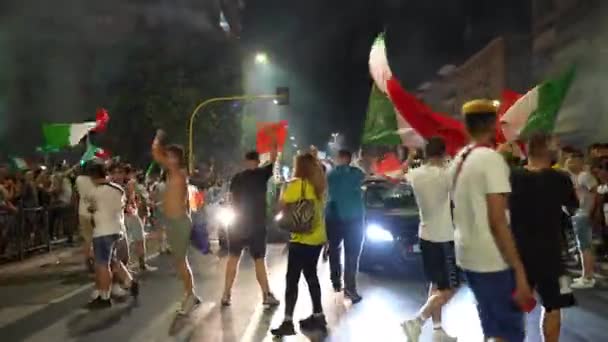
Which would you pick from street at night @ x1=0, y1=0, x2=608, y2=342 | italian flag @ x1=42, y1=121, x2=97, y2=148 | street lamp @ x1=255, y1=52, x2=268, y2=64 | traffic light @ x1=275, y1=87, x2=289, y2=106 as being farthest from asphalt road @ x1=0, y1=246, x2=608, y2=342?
street lamp @ x1=255, y1=52, x2=268, y2=64

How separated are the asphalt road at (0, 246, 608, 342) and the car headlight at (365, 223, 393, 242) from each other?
56 centimetres

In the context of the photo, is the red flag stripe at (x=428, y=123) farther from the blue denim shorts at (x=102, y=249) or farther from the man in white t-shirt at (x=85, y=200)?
the blue denim shorts at (x=102, y=249)

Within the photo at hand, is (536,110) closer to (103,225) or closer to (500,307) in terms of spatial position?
(103,225)

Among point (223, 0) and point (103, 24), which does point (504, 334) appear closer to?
point (103, 24)

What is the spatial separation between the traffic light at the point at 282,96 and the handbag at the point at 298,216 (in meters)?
23.7

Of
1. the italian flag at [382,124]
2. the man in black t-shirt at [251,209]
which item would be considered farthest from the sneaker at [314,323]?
the italian flag at [382,124]

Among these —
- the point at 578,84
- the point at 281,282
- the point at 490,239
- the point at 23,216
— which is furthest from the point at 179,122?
the point at 490,239

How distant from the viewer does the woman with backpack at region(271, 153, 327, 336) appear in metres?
7.52

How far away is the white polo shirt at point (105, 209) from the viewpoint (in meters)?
9.34

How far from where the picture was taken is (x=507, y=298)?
4.42 meters

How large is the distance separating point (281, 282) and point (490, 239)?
7307 millimetres

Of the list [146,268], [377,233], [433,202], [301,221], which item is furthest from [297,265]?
[146,268]

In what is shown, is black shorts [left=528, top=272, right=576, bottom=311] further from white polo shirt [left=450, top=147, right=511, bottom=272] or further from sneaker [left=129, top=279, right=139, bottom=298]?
sneaker [left=129, top=279, right=139, bottom=298]

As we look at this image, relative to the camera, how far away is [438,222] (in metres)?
7.22
